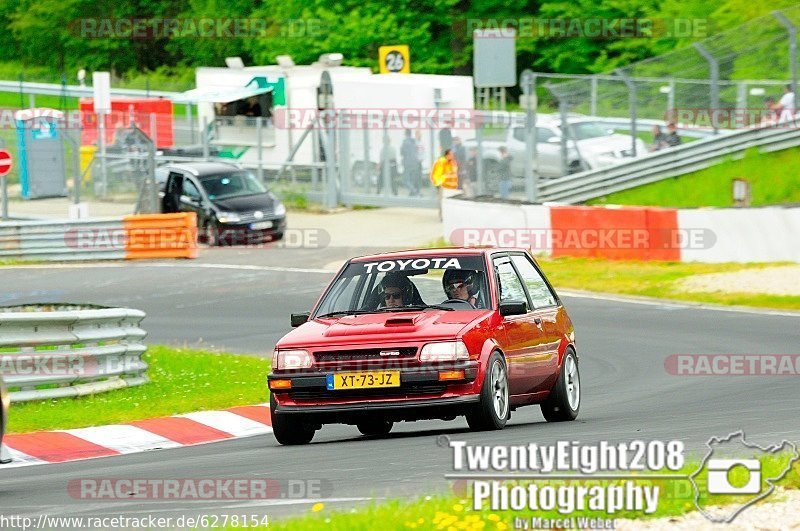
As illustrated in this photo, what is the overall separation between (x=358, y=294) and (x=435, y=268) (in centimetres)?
63

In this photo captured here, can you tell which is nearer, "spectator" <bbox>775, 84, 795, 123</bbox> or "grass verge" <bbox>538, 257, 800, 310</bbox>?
"grass verge" <bbox>538, 257, 800, 310</bbox>

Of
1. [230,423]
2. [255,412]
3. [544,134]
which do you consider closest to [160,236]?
[544,134]

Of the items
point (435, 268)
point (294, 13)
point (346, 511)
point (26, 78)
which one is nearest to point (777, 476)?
point (346, 511)

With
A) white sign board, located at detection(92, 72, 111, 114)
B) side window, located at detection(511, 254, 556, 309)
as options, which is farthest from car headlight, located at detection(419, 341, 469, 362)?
white sign board, located at detection(92, 72, 111, 114)

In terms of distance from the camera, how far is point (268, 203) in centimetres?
3328

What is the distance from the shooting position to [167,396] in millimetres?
14617

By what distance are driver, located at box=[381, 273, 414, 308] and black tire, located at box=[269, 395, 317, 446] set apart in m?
1.10

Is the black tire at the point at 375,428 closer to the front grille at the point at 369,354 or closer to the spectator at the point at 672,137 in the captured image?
the front grille at the point at 369,354

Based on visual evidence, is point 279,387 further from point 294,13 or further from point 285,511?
point 294,13

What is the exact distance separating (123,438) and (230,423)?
46.8 inches

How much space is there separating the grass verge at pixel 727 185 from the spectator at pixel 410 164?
6.35 m

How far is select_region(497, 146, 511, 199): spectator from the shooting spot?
105 ft

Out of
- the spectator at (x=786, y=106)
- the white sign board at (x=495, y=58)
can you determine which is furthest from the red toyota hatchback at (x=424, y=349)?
the white sign board at (x=495, y=58)

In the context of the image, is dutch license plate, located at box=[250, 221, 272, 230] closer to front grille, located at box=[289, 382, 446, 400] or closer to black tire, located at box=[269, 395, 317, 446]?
black tire, located at box=[269, 395, 317, 446]
